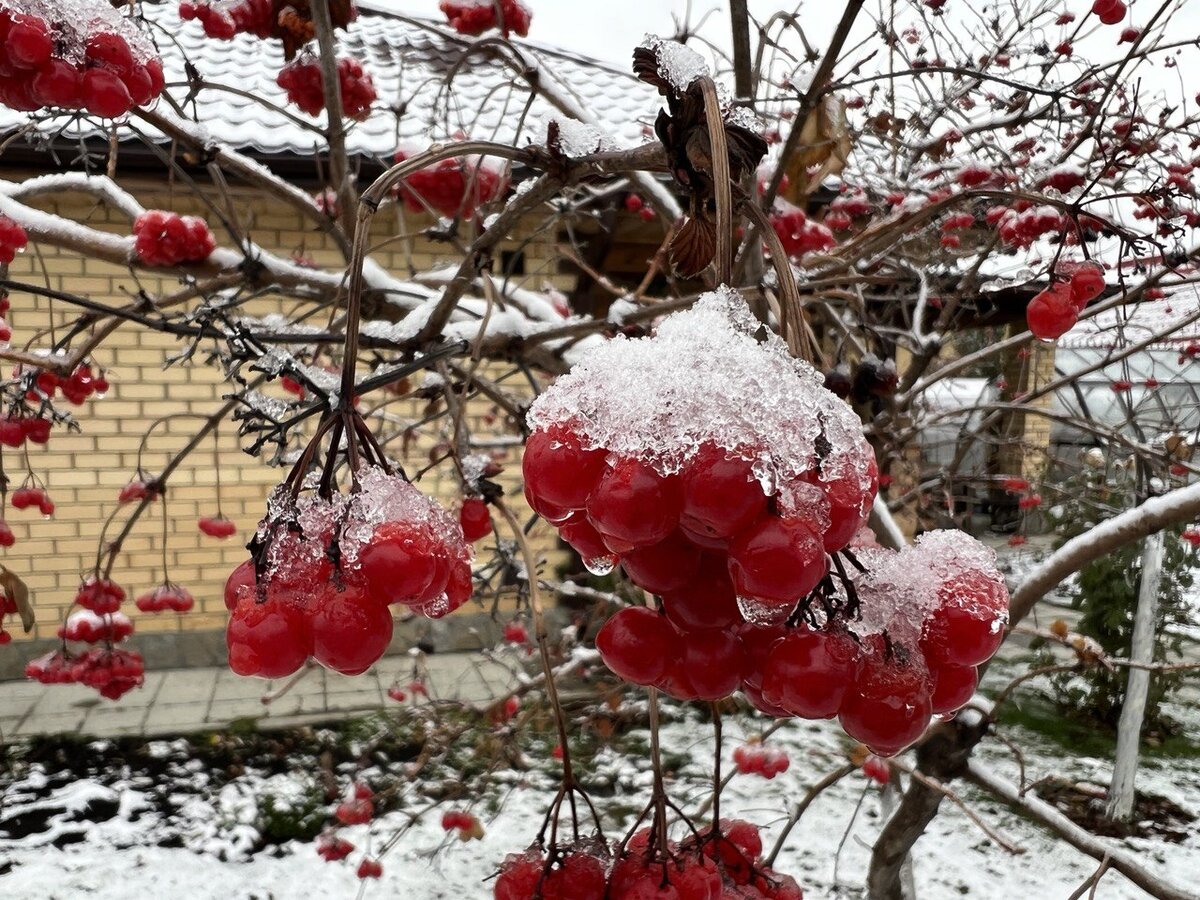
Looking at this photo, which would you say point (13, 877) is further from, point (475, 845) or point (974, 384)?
point (974, 384)

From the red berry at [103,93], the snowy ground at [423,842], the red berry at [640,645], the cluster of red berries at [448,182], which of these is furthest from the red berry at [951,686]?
the snowy ground at [423,842]

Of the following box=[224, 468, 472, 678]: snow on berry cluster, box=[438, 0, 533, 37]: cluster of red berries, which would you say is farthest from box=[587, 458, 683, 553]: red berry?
box=[438, 0, 533, 37]: cluster of red berries

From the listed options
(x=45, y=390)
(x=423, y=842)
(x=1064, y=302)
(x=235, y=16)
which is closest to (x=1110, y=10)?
(x=1064, y=302)

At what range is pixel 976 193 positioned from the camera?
3.28ft

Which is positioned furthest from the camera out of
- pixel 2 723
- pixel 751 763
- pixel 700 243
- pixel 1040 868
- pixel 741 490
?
pixel 2 723

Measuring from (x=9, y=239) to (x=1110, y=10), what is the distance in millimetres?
3453

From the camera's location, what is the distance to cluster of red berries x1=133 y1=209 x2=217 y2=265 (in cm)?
216

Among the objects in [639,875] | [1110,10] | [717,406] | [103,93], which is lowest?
[639,875]

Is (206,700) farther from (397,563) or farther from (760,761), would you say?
(397,563)

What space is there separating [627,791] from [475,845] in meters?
0.82

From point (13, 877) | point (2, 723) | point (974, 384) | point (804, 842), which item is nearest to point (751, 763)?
point (804, 842)

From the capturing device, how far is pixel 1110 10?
284 centimetres

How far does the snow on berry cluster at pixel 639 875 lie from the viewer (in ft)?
2.40

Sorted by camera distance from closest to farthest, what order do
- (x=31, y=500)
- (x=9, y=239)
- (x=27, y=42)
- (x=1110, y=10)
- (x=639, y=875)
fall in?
(x=639, y=875) → (x=27, y=42) → (x=9, y=239) → (x=1110, y=10) → (x=31, y=500)
